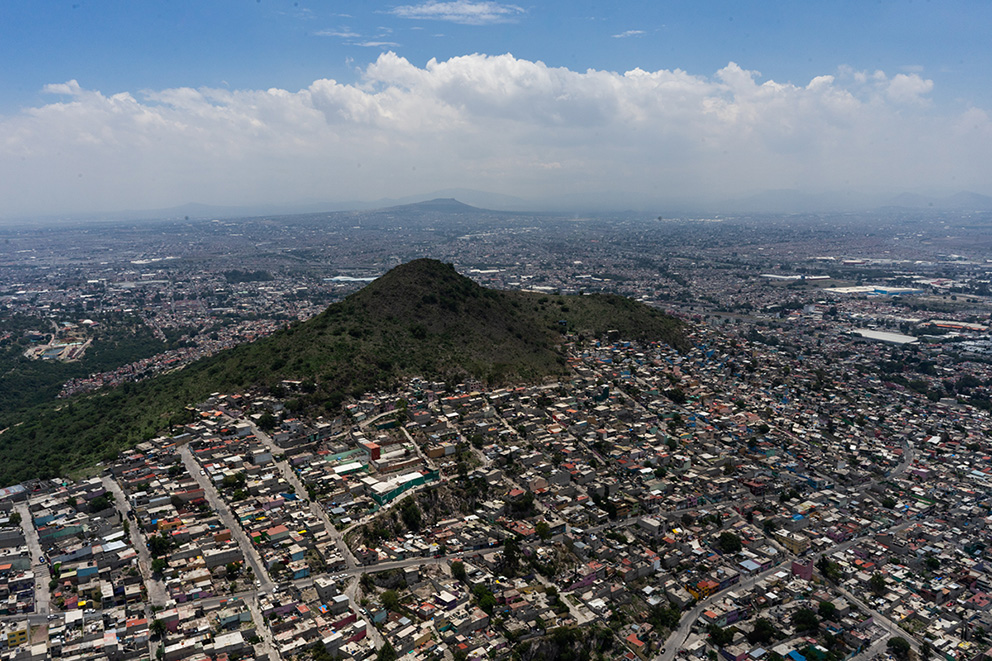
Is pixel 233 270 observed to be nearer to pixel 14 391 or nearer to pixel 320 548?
pixel 14 391

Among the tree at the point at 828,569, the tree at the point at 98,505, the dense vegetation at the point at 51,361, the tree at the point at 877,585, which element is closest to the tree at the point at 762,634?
the tree at the point at 828,569

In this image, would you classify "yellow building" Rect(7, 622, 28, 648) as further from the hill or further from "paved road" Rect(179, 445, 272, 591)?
the hill

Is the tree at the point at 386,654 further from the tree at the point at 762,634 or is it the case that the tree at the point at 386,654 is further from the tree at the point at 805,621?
the tree at the point at 805,621

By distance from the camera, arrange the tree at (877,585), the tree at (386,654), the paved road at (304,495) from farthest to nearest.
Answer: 1. the tree at (877,585)
2. the paved road at (304,495)
3. the tree at (386,654)

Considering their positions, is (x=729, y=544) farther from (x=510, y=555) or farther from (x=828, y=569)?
(x=510, y=555)

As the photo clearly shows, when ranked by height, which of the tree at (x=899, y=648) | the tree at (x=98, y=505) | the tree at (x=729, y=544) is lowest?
the tree at (x=899, y=648)

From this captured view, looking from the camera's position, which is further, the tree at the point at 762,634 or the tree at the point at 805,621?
the tree at the point at 805,621
